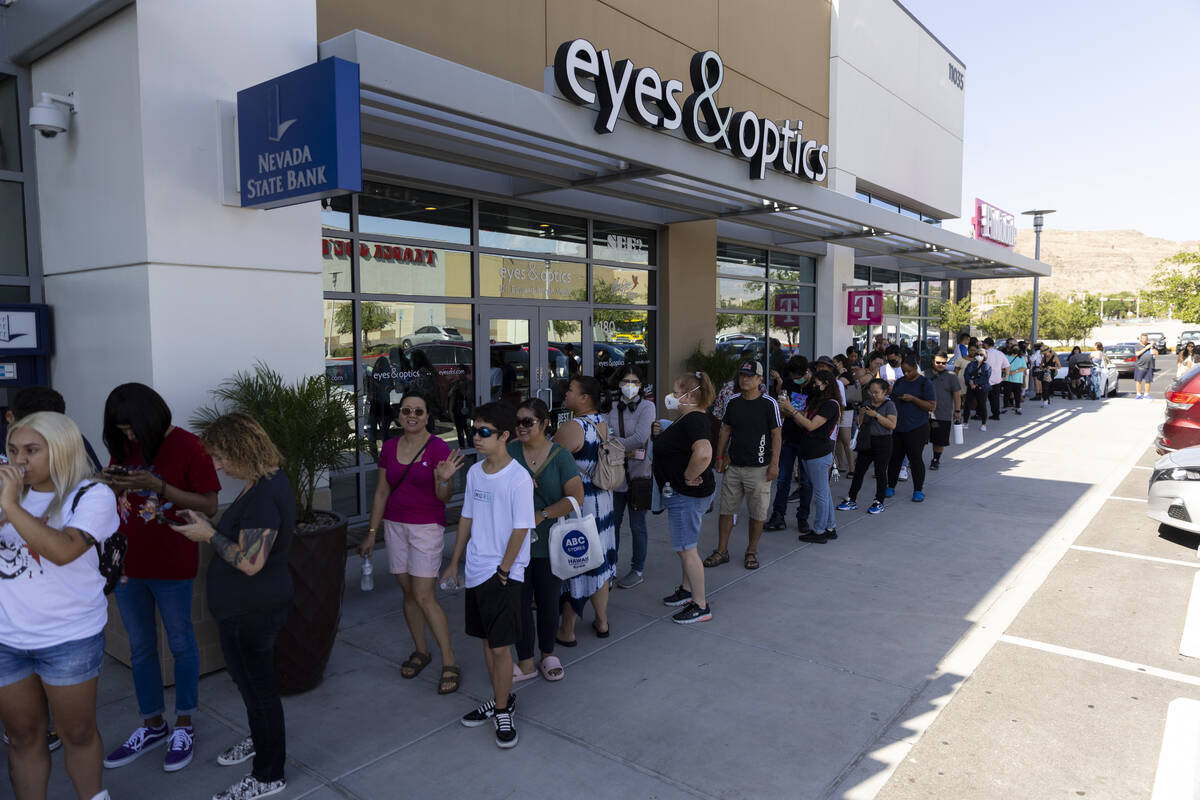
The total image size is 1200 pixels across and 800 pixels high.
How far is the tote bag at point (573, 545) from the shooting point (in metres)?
4.34

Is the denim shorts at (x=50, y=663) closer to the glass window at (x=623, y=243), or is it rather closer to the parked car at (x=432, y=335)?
the parked car at (x=432, y=335)

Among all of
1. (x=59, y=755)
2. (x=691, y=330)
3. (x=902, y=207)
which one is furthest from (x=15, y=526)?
(x=902, y=207)

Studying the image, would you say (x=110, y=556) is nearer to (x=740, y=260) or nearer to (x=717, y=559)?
(x=717, y=559)

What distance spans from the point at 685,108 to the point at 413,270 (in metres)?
3.63

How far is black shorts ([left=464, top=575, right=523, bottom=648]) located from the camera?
384cm

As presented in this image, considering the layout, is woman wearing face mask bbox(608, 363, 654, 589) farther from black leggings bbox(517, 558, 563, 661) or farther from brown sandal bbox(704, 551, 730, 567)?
black leggings bbox(517, 558, 563, 661)

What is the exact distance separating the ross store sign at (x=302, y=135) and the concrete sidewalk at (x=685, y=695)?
306 cm

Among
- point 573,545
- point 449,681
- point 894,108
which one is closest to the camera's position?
point 573,545

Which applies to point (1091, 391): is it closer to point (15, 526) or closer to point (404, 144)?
point (404, 144)

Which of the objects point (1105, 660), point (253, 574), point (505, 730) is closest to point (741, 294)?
point (1105, 660)

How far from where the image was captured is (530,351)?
33.1 feet

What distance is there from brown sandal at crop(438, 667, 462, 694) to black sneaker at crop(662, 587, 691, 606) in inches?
76.0

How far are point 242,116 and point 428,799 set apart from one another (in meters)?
4.34

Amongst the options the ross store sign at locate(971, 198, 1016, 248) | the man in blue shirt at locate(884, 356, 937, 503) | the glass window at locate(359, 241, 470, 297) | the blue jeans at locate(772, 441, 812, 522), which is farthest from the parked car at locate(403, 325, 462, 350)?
the ross store sign at locate(971, 198, 1016, 248)
